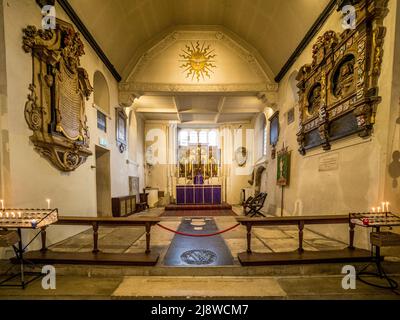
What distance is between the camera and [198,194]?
40.9ft

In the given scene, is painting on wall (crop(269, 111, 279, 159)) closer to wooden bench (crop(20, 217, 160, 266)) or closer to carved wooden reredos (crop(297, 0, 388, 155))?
carved wooden reredos (crop(297, 0, 388, 155))

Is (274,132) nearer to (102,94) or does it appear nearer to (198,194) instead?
(198,194)

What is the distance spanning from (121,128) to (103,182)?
8.10 ft

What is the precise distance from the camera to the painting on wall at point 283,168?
669cm

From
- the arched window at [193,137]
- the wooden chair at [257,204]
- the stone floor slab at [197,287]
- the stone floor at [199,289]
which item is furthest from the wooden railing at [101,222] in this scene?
the arched window at [193,137]

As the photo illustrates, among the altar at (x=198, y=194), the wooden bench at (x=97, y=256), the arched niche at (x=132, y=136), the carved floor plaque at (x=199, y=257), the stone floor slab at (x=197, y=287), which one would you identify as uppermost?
the arched niche at (x=132, y=136)

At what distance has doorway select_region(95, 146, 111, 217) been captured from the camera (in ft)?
23.1

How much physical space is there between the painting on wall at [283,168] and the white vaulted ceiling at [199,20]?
3325 mm

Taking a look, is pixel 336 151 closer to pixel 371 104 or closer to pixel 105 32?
pixel 371 104

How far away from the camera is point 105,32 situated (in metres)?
5.91

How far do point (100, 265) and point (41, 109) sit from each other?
3.22 metres

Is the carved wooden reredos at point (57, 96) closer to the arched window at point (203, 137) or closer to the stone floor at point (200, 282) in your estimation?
the stone floor at point (200, 282)

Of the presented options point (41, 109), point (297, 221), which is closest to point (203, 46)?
point (41, 109)

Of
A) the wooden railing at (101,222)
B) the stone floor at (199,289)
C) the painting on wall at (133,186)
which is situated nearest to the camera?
the stone floor at (199,289)
